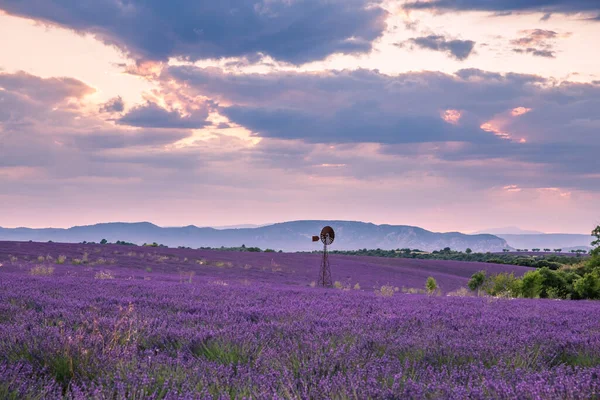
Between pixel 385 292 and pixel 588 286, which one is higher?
pixel 588 286

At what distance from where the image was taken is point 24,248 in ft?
84.6

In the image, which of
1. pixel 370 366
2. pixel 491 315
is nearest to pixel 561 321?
pixel 491 315

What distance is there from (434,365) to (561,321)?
369 cm

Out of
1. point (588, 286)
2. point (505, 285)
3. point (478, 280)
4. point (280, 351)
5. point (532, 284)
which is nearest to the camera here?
point (280, 351)

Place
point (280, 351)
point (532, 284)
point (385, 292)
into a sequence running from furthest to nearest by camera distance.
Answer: point (532, 284) → point (385, 292) → point (280, 351)

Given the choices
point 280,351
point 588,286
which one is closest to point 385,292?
point 588,286

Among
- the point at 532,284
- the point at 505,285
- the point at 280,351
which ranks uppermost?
the point at 280,351

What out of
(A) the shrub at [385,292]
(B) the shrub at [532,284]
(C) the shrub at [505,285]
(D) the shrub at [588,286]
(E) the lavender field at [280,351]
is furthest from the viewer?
(C) the shrub at [505,285]

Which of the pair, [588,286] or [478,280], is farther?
[478,280]

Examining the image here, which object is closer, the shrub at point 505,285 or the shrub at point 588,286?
the shrub at point 588,286

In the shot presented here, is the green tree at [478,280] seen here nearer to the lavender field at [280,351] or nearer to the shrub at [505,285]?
the shrub at [505,285]

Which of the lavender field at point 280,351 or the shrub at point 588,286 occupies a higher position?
the lavender field at point 280,351

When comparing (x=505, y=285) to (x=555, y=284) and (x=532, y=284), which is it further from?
(x=555, y=284)

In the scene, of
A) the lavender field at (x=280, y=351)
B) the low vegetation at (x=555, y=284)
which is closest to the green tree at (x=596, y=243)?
the low vegetation at (x=555, y=284)
